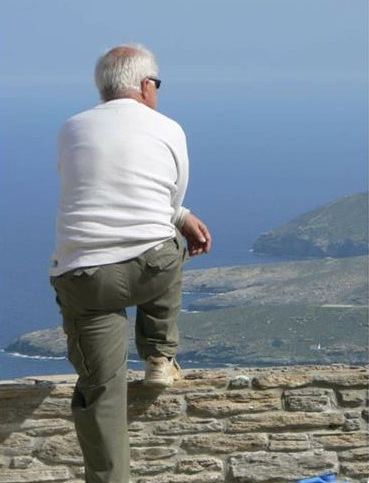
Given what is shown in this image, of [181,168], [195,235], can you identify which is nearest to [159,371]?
[195,235]

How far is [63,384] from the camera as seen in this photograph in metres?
5.48

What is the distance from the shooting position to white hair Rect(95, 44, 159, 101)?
4895 millimetres

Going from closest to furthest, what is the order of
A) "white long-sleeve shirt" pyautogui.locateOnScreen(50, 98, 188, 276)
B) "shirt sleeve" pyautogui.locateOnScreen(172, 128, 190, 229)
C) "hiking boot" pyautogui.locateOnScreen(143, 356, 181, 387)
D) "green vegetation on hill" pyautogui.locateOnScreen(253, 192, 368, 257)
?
"white long-sleeve shirt" pyautogui.locateOnScreen(50, 98, 188, 276)
"shirt sleeve" pyautogui.locateOnScreen(172, 128, 190, 229)
"hiking boot" pyautogui.locateOnScreen(143, 356, 181, 387)
"green vegetation on hill" pyautogui.locateOnScreen(253, 192, 368, 257)

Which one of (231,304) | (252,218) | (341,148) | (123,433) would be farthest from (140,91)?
(341,148)

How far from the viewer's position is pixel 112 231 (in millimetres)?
4844

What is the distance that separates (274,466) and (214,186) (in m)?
122

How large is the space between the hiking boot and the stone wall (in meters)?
0.07

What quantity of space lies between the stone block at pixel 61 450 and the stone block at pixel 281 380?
0.66 m

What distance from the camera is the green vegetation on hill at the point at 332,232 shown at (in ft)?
219

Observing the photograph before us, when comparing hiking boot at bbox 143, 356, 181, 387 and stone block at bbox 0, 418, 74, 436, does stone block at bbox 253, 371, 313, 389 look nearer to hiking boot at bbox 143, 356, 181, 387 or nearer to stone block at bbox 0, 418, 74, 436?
hiking boot at bbox 143, 356, 181, 387

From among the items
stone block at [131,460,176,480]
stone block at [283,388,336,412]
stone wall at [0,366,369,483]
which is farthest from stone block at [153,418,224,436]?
stone block at [283,388,336,412]

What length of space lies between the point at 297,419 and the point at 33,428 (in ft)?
3.03

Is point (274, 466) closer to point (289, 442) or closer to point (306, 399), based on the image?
point (289, 442)

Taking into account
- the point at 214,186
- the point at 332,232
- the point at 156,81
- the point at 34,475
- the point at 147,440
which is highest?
the point at 214,186
